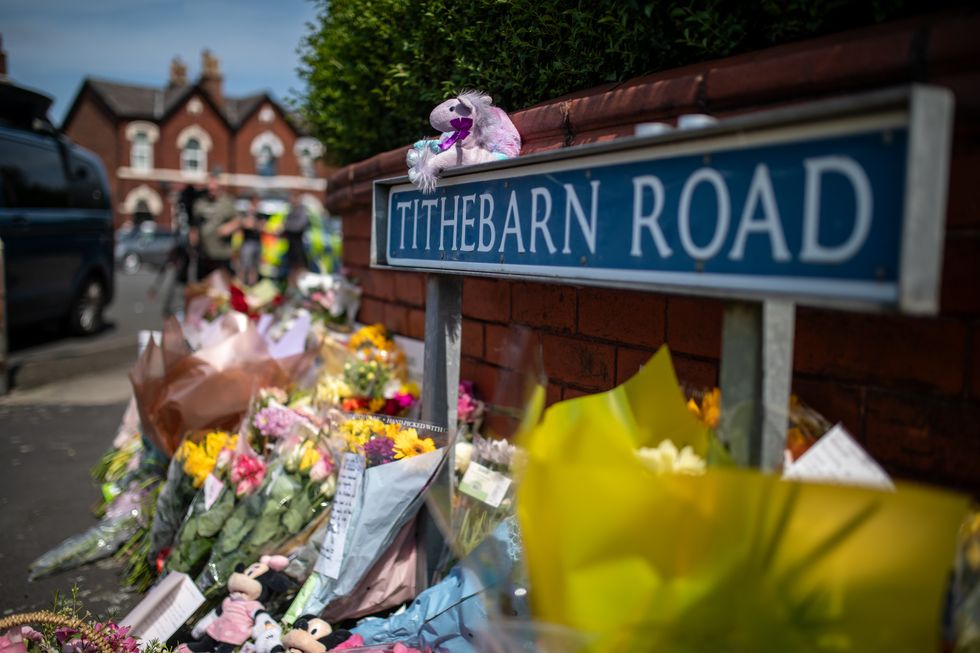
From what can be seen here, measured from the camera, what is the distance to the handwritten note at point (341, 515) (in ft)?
7.01

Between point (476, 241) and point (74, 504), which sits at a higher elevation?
point (476, 241)

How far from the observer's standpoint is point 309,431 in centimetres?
256

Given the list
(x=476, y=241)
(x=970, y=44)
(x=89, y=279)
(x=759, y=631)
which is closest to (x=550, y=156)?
(x=476, y=241)

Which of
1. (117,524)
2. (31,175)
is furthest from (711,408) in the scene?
(31,175)

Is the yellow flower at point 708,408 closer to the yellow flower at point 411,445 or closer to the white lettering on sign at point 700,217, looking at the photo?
the white lettering on sign at point 700,217

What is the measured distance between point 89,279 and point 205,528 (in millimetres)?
7609

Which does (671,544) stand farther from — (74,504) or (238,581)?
(74,504)

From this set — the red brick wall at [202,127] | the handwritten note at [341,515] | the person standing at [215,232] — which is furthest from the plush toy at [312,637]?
the red brick wall at [202,127]

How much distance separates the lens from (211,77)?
36.0 m

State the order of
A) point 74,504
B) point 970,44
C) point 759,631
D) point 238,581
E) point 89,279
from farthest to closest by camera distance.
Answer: point 89,279
point 74,504
point 238,581
point 970,44
point 759,631

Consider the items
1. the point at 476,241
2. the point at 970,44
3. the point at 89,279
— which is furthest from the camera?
the point at 89,279

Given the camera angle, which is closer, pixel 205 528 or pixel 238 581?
pixel 238 581

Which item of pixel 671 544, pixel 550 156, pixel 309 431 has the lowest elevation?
pixel 309 431

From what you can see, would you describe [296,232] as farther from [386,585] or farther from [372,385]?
[386,585]
